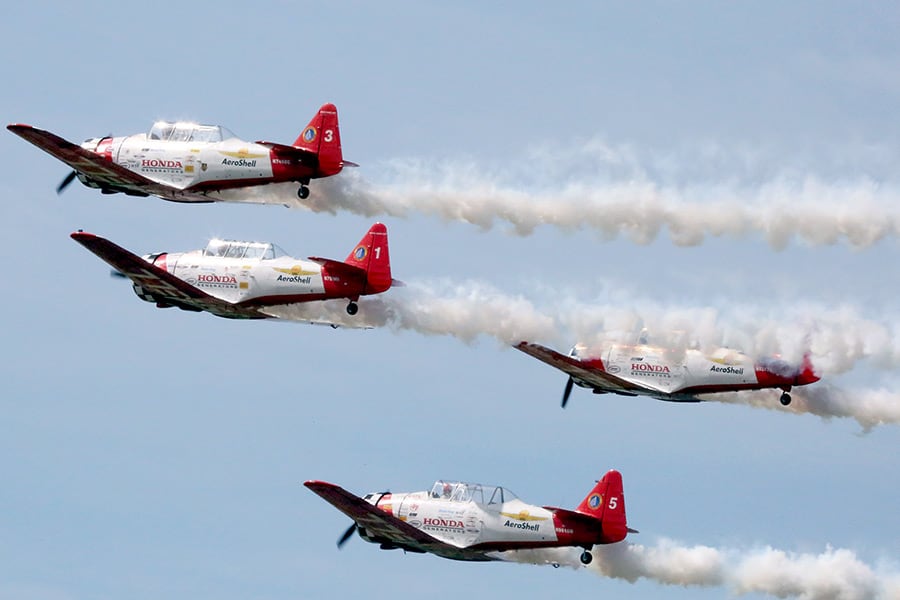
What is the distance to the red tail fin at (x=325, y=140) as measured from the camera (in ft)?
289

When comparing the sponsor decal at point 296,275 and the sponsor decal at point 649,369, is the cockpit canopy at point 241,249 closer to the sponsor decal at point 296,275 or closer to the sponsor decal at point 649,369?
the sponsor decal at point 296,275

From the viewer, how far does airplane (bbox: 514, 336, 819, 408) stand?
86750mm

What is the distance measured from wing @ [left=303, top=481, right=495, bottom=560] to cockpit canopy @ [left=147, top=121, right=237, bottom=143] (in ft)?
38.1

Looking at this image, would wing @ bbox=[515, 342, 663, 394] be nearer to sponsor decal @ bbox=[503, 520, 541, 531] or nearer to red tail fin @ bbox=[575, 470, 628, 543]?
red tail fin @ bbox=[575, 470, 628, 543]

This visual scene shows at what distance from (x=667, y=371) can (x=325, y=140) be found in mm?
12022

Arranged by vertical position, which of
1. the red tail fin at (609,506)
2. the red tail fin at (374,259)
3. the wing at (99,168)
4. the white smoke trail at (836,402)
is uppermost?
the wing at (99,168)

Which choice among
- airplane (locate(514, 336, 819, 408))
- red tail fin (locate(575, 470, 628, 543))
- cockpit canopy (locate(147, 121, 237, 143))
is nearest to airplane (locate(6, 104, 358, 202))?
cockpit canopy (locate(147, 121, 237, 143))

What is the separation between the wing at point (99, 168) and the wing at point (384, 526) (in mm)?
10343

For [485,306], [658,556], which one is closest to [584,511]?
[658,556]

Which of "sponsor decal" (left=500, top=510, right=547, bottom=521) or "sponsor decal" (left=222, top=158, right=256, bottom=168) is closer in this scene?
"sponsor decal" (left=500, top=510, right=547, bottom=521)

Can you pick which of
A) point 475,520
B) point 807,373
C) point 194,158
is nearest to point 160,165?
point 194,158

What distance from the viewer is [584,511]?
8356cm

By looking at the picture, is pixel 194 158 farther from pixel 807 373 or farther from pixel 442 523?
pixel 807 373

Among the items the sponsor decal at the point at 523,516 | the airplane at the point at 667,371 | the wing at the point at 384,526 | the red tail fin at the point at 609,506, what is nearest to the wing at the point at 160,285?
the wing at the point at 384,526
